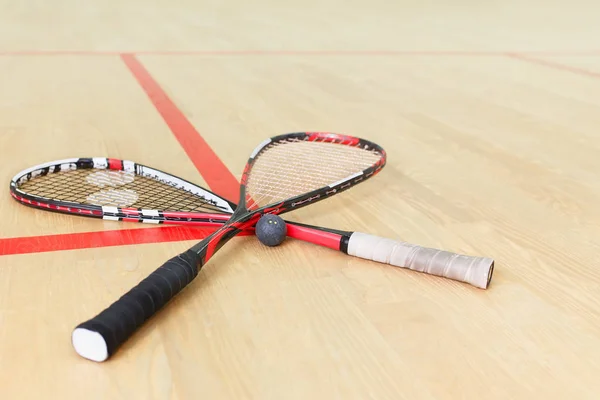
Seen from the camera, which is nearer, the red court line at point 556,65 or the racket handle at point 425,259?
the racket handle at point 425,259

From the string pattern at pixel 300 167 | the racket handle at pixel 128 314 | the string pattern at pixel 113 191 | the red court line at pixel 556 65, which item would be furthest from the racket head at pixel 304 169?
the red court line at pixel 556 65

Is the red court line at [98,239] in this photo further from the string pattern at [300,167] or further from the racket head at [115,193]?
the string pattern at [300,167]

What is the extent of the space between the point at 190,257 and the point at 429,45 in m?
2.85

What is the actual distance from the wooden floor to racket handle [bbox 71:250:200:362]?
0.08 ft

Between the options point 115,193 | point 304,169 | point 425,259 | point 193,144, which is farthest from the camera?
point 193,144

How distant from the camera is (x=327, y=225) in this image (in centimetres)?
122

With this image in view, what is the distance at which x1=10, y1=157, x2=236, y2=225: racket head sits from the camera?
1.12 meters

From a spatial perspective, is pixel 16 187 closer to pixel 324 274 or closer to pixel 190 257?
pixel 190 257

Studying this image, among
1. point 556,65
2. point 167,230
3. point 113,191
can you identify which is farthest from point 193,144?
point 556,65

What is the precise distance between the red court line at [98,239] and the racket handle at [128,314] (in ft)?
0.67

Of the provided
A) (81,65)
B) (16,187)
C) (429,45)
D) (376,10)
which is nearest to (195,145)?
(16,187)

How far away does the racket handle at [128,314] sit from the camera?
0.77 meters

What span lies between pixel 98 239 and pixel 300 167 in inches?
21.0

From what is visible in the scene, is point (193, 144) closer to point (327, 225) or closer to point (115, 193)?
point (115, 193)
